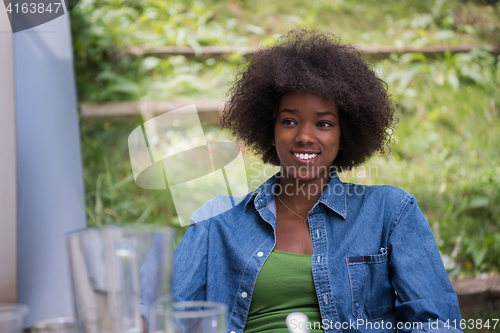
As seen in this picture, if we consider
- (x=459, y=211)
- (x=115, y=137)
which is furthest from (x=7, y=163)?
(x=459, y=211)

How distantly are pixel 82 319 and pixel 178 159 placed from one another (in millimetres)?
2359

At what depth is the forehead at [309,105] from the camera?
65.2 inches

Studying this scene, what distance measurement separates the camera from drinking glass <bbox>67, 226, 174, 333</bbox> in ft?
1.94

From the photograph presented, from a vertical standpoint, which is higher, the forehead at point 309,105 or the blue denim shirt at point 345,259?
the forehead at point 309,105

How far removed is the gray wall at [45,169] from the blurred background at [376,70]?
65 cm

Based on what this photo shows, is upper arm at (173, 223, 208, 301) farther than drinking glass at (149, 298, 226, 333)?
Yes

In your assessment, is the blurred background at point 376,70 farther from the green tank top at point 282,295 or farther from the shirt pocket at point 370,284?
the shirt pocket at point 370,284

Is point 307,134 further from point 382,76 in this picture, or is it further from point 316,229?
point 382,76

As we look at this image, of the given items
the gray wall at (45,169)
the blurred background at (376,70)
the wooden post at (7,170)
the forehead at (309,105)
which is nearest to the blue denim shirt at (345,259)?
the forehead at (309,105)

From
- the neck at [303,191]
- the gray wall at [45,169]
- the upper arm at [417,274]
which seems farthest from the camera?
the gray wall at [45,169]

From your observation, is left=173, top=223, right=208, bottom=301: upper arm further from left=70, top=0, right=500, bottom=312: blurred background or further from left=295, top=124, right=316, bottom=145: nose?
left=70, top=0, right=500, bottom=312: blurred background

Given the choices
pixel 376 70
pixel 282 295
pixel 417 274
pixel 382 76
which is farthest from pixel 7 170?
pixel 376 70

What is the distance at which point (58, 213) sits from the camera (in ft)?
7.25

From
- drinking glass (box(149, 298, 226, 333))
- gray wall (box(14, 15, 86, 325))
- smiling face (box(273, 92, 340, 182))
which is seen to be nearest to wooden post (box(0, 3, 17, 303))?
gray wall (box(14, 15, 86, 325))
